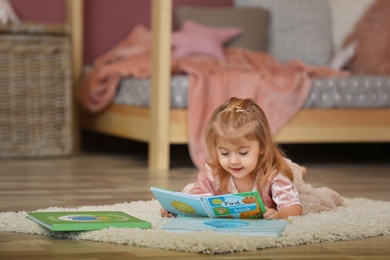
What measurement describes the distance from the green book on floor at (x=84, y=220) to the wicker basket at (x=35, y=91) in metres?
1.98

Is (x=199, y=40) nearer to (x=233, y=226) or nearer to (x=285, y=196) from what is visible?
(x=285, y=196)

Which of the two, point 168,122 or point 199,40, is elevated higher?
point 199,40

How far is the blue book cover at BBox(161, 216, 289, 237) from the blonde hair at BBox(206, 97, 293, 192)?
7.5 inches

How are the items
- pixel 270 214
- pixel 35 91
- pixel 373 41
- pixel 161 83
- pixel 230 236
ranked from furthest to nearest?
pixel 373 41, pixel 35 91, pixel 161 83, pixel 270 214, pixel 230 236

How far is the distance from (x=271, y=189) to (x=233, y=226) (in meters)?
0.26

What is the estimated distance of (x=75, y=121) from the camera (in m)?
4.52

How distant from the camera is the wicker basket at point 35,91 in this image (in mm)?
4059

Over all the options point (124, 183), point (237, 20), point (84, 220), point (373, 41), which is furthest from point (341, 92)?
point (84, 220)

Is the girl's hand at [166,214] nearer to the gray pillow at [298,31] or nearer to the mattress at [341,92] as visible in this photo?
the mattress at [341,92]

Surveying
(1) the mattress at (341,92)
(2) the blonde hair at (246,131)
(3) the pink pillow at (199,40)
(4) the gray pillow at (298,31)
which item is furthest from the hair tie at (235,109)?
(4) the gray pillow at (298,31)

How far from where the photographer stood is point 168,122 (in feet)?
12.0

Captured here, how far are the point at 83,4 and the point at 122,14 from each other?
21 centimetres

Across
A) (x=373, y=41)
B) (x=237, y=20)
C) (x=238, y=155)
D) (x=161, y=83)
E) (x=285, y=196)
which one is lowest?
(x=285, y=196)

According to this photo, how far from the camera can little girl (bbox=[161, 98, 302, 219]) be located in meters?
2.19
